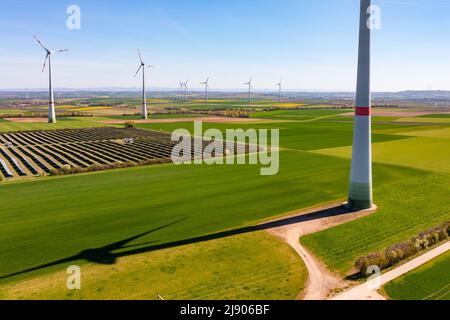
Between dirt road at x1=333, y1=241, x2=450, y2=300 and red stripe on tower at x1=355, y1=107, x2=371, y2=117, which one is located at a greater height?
red stripe on tower at x1=355, y1=107, x2=371, y2=117

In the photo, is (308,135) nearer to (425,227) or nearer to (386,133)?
(386,133)

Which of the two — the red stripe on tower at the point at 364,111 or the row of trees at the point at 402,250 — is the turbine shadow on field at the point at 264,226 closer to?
the row of trees at the point at 402,250

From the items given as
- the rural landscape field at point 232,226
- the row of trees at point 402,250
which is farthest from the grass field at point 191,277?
the row of trees at point 402,250

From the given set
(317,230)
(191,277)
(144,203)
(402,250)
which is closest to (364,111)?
(317,230)

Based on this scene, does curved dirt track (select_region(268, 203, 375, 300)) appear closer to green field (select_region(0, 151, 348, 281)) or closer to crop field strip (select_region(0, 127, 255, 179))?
green field (select_region(0, 151, 348, 281))

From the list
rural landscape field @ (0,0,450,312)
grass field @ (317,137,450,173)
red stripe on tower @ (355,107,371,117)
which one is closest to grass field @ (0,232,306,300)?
rural landscape field @ (0,0,450,312)

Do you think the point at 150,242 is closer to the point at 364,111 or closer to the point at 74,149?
the point at 364,111
